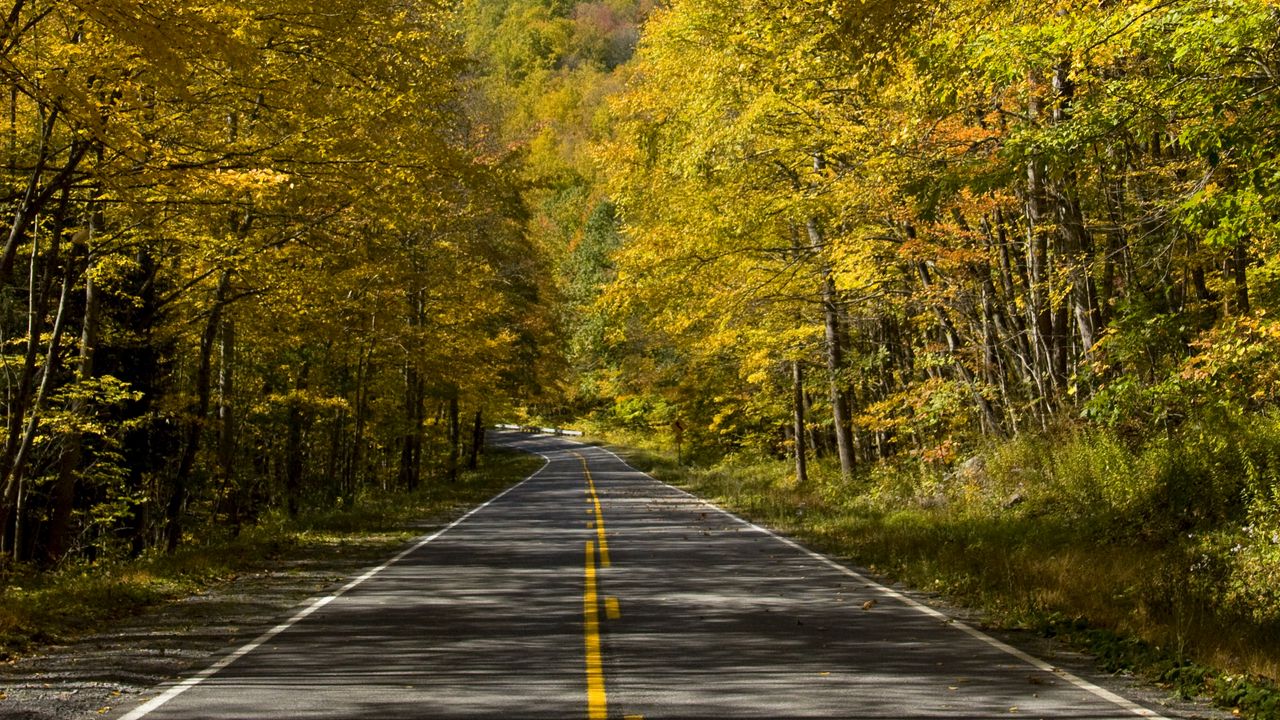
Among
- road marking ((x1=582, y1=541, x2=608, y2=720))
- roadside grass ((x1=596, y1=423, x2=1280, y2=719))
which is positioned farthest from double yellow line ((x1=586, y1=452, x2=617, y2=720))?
roadside grass ((x1=596, y1=423, x2=1280, y2=719))

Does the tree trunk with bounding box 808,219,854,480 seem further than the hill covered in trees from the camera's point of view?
Yes

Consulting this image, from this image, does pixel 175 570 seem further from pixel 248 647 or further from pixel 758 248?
pixel 758 248

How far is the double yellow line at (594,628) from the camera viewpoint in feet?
23.1

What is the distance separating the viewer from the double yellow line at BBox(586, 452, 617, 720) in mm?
7039

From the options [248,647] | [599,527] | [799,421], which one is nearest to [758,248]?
[599,527]

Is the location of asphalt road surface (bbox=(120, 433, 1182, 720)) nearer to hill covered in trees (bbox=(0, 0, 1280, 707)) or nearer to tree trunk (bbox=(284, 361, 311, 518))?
hill covered in trees (bbox=(0, 0, 1280, 707))

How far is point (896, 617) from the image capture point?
1046 cm

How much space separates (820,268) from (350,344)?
462 inches

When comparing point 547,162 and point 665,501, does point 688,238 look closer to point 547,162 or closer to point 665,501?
point 665,501

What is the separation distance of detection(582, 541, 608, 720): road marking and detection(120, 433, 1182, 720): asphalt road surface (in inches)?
0.9

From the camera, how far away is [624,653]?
873 centimetres

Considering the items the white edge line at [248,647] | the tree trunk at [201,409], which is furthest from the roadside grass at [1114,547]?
the tree trunk at [201,409]

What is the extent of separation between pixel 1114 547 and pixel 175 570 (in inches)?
472

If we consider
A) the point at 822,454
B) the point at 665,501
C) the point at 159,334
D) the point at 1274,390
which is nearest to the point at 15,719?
the point at 159,334
